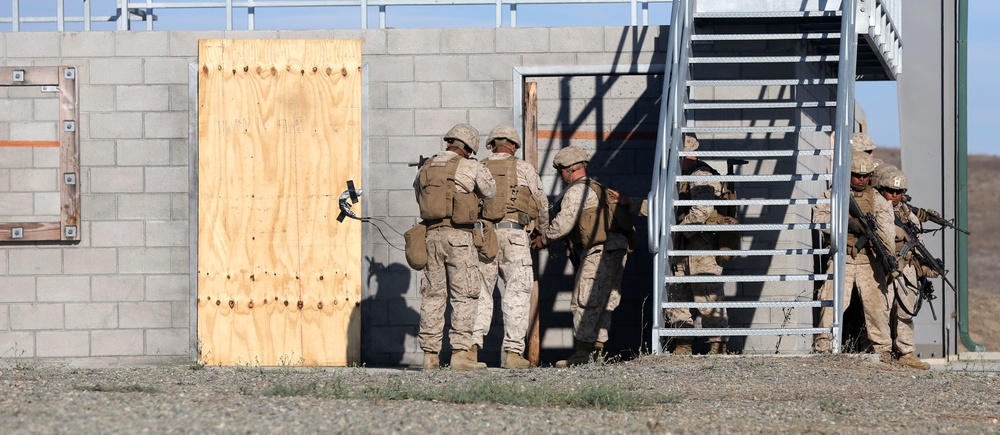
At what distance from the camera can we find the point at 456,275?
10.0m

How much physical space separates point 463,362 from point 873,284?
3273 mm

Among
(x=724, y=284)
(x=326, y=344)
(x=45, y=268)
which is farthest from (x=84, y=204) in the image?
(x=724, y=284)

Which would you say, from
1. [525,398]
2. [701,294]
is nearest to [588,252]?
[701,294]

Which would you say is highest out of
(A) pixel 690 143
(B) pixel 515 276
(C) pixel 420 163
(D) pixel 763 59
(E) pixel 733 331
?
(D) pixel 763 59

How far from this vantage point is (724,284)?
36.4 ft

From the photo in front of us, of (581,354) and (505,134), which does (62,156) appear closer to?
(505,134)

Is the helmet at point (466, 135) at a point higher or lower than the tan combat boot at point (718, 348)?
higher

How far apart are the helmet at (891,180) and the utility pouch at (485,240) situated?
3256mm

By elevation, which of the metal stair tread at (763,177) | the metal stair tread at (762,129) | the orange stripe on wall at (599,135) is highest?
the orange stripe on wall at (599,135)

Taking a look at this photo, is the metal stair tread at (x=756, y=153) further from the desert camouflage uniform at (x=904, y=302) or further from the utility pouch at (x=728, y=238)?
the desert camouflage uniform at (x=904, y=302)

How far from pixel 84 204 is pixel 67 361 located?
1.26m

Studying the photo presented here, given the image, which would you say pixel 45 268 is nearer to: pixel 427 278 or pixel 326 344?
pixel 326 344

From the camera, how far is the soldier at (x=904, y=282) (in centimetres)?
1116

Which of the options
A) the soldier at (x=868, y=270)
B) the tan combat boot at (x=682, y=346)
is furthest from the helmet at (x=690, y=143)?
the tan combat boot at (x=682, y=346)
